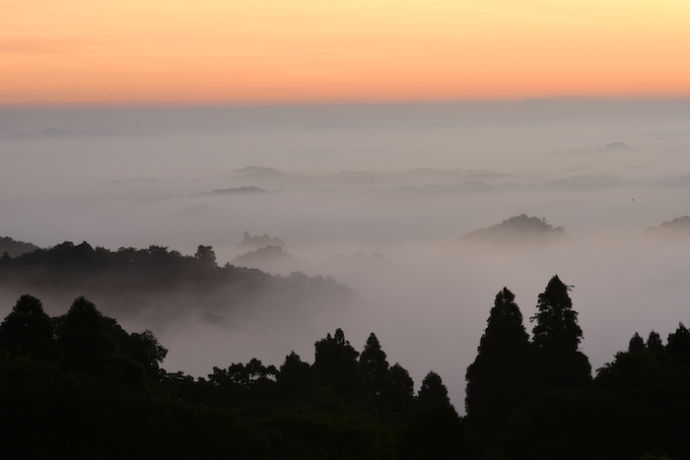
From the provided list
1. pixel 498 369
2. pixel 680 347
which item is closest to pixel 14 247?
pixel 498 369

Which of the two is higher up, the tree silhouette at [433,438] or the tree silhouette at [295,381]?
the tree silhouette at [295,381]

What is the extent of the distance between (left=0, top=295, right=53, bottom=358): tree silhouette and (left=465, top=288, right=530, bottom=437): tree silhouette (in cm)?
1999

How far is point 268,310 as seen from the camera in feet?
519

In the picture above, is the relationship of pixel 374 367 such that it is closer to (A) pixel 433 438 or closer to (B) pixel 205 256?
(A) pixel 433 438

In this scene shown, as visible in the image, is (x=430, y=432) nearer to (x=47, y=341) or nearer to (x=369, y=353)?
(x=47, y=341)

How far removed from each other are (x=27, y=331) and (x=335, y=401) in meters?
13.9

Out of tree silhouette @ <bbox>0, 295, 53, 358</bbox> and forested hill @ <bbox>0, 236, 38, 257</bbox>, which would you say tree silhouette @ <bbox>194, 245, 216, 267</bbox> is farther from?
tree silhouette @ <bbox>0, 295, 53, 358</bbox>

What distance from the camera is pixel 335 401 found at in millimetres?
52562

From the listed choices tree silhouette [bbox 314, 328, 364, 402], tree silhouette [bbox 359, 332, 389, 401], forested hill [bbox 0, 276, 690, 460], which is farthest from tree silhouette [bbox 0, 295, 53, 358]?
tree silhouette [bbox 359, 332, 389, 401]

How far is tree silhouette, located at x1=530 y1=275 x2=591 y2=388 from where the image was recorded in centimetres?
5544

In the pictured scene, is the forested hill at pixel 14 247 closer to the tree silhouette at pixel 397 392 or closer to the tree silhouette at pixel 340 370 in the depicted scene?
the tree silhouette at pixel 340 370

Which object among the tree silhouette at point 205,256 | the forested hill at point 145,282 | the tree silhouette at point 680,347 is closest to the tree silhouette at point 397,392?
the tree silhouette at point 680,347

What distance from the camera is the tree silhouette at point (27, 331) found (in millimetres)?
44438

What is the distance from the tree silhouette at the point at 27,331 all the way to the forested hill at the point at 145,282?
283 feet
